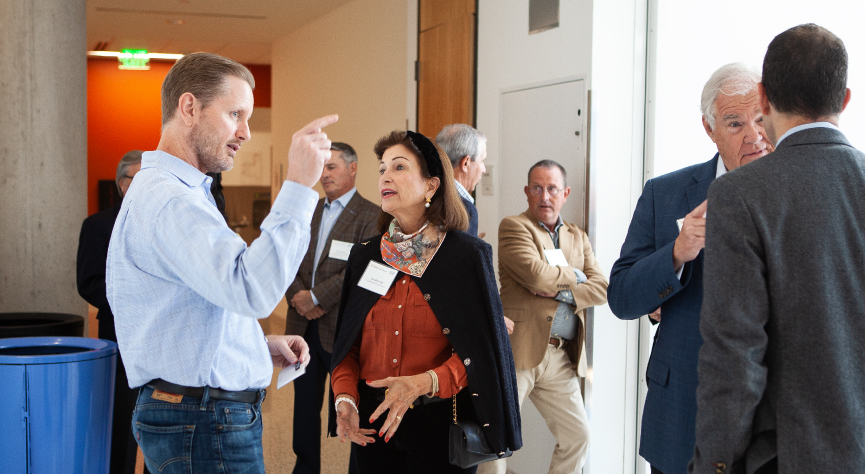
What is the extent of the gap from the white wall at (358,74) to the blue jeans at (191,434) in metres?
4.11

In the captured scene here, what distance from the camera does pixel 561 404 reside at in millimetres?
3398

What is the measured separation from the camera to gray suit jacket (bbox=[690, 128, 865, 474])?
119 cm

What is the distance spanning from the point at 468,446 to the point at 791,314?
3.83ft

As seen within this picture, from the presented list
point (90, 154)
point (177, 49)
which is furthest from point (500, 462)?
point (90, 154)

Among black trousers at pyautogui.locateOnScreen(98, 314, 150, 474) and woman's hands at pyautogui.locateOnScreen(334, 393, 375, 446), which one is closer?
woman's hands at pyautogui.locateOnScreen(334, 393, 375, 446)

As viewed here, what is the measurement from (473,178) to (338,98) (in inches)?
177

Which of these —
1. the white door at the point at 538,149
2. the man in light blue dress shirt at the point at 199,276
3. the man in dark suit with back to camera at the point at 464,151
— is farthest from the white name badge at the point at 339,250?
the man in light blue dress shirt at the point at 199,276

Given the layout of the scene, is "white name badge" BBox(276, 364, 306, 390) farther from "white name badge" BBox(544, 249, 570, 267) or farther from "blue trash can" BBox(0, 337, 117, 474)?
"white name badge" BBox(544, 249, 570, 267)

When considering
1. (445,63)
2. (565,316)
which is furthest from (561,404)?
(445,63)

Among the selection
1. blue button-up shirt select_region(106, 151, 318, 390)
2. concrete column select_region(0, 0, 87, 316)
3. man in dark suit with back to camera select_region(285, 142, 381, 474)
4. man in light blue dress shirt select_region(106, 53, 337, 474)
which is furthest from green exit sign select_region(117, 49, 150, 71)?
blue button-up shirt select_region(106, 151, 318, 390)

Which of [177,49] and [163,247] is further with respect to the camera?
[177,49]

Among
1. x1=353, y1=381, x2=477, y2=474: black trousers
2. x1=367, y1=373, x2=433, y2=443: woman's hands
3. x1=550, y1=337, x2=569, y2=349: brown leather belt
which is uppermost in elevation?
x1=367, y1=373, x2=433, y2=443: woman's hands

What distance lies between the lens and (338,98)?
7.52 metres

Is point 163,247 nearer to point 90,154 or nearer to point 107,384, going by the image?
point 107,384
